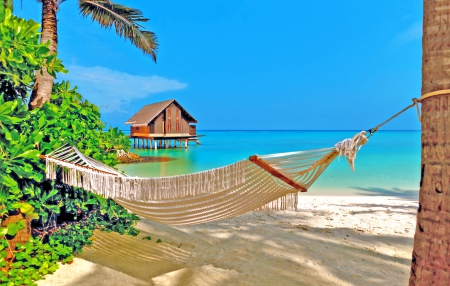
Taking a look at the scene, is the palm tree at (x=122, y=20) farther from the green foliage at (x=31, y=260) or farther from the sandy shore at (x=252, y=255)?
the green foliage at (x=31, y=260)

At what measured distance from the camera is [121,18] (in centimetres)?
385

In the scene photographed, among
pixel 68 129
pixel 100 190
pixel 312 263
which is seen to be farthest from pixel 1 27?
pixel 312 263

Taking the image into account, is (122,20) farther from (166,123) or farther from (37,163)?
(166,123)

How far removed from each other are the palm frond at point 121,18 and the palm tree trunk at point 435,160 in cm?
387

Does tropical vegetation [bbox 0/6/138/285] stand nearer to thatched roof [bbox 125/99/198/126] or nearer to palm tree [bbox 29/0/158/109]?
palm tree [bbox 29/0/158/109]

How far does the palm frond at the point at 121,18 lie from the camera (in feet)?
12.4

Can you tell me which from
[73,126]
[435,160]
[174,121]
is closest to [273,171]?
[435,160]

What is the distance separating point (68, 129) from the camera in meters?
1.89

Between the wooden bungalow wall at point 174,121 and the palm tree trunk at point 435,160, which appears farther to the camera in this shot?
the wooden bungalow wall at point 174,121

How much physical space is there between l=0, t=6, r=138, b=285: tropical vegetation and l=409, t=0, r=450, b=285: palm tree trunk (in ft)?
5.74

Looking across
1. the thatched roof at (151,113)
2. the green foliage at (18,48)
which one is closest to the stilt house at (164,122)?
the thatched roof at (151,113)

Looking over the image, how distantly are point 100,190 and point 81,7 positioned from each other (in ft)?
11.0

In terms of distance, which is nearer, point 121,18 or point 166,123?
point 121,18

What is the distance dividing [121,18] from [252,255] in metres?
3.55
